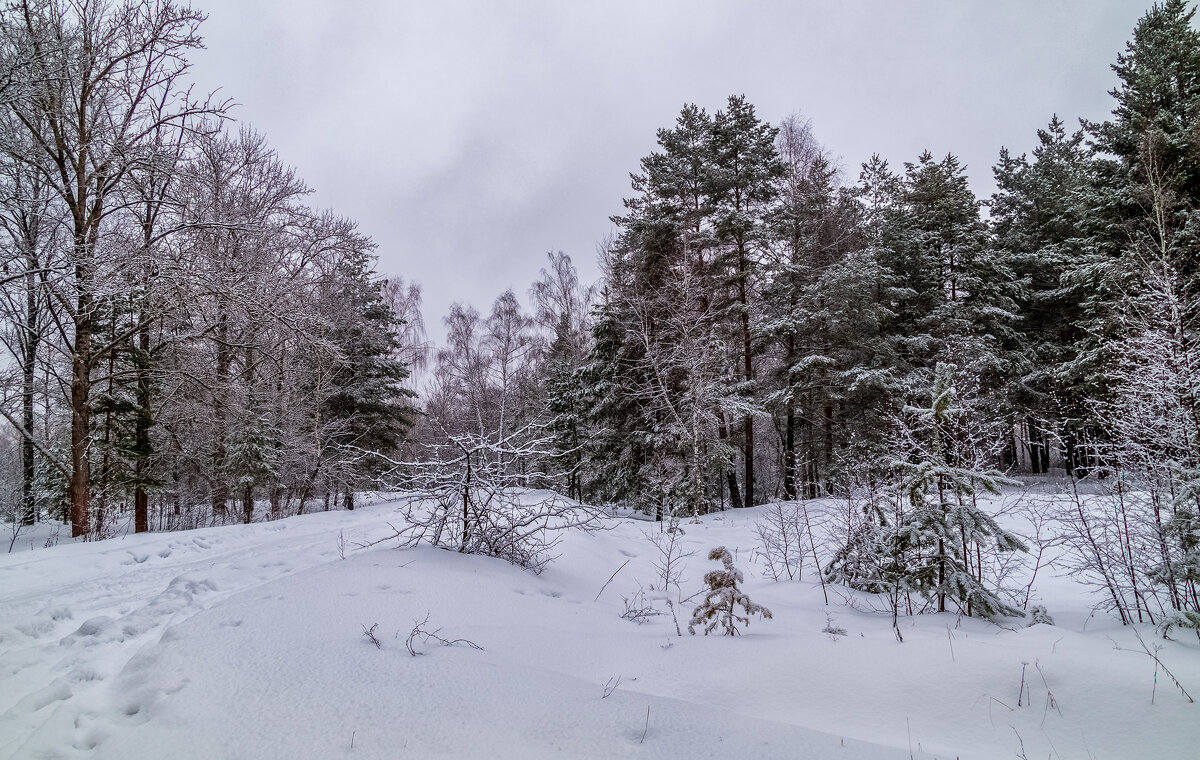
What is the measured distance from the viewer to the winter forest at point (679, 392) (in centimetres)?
377

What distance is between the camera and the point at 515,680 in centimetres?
260

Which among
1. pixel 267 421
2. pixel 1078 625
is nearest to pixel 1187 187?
pixel 1078 625

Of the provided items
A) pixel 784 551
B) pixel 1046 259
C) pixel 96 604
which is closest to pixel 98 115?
pixel 96 604

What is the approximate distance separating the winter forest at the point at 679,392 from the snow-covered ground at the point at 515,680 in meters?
0.04

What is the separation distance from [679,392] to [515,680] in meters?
13.5

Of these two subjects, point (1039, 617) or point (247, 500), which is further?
point (247, 500)

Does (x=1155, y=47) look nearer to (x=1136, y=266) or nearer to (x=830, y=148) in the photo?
(x=1136, y=266)

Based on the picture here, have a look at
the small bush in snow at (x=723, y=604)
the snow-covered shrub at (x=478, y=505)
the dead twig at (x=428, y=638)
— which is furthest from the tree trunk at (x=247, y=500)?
the small bush in snow at (x=723, y=604)

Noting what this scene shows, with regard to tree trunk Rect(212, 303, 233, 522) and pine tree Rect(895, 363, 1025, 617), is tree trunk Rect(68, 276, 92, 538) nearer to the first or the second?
tree trunk Rect(212, 303, 233, 522)

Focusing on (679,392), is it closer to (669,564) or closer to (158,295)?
(669,564)

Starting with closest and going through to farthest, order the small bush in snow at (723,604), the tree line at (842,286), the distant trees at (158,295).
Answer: the small bush in snow at (723,604), the distant trees at (158,295), the tree line at (842,286)

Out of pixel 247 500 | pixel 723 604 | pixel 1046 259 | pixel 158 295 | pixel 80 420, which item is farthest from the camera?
pixel 1046 259

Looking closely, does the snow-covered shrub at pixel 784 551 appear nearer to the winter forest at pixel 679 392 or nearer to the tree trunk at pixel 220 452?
the winter forest at pixel 679 392

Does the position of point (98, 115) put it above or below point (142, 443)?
above
